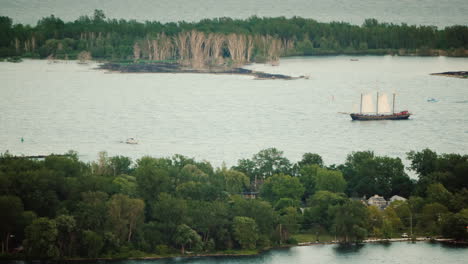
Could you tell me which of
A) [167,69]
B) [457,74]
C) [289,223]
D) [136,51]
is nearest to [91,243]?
[289,223]

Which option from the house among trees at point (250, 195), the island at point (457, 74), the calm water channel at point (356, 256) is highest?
the island at point (457, 74)

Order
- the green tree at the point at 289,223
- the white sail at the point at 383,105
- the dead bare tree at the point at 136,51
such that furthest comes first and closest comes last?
1. the dead bare tree at the point at 136,51
2. the white sail at the point at 383,105
3. the green tree at the point at 289,223

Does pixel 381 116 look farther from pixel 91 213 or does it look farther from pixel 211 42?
pixel 211 42

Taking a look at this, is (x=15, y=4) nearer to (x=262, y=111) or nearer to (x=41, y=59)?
(x=41, y=59)

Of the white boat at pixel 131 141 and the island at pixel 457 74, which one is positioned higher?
the island at pixel 457 74

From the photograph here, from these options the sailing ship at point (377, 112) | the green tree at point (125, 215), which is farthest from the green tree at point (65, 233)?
the sailing ship at point (377, 112)

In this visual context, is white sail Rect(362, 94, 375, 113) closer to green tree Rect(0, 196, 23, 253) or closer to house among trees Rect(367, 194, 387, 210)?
house among trees Rect(367, 194, 387, 210)

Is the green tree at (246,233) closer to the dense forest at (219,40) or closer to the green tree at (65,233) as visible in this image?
the green tree at (65,233)
